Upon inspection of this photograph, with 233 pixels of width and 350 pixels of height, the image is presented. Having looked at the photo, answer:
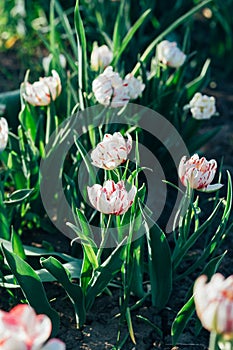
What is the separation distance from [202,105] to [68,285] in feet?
2.48

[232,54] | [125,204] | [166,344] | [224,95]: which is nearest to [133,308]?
[166,344]

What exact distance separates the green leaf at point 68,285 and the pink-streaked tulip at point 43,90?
0.55m

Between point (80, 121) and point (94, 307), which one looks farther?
point (80, 121)

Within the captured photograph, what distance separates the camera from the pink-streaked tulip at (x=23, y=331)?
39.6 inches

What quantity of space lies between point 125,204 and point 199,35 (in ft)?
6.55

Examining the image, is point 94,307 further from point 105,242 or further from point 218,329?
point 218,329

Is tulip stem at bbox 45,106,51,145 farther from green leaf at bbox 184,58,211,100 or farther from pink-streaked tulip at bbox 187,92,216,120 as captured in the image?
green leaf at bbox 184,58,211,100

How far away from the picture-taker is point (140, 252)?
5.51 feet

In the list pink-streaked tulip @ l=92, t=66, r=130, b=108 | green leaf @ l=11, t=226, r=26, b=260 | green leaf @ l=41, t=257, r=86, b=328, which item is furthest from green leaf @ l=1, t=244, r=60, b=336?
pink-streaked tulip @ l=92, t=66, r=130, b=108

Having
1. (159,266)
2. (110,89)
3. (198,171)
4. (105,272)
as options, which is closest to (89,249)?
(105,272)

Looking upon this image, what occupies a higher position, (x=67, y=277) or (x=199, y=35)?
(x=199, y=35)

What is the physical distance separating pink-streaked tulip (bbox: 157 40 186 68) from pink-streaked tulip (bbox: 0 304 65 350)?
1283mm

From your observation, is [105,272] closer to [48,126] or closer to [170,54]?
[48,126]

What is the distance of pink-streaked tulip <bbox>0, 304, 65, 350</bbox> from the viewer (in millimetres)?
1005
